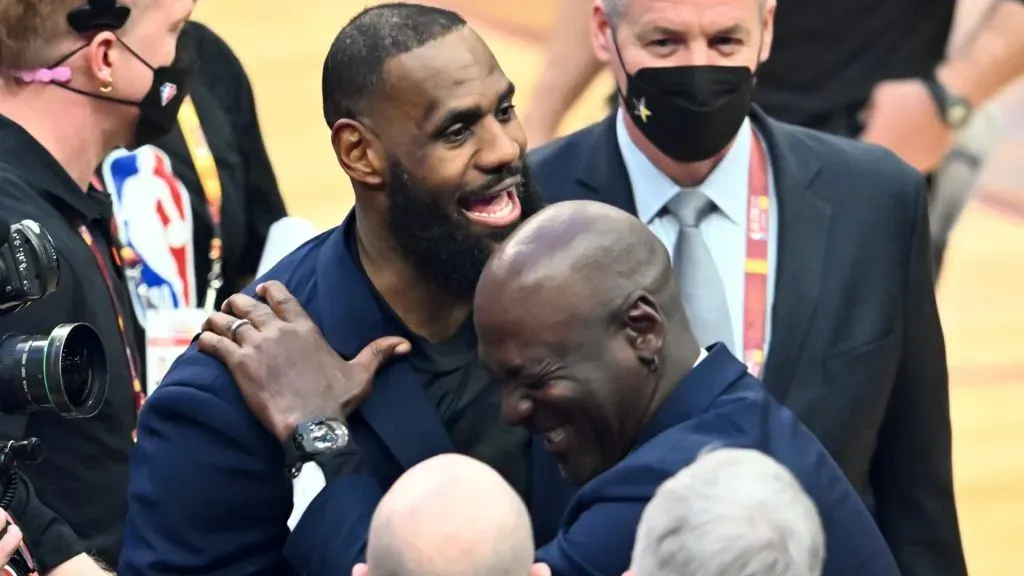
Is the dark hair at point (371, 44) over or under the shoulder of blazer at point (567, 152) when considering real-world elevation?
over

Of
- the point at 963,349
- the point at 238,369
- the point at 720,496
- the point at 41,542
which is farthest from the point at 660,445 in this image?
the point at 963,349

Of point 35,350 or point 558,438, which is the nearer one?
point 558,438

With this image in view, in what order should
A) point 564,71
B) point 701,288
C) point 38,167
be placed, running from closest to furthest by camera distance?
1. point 701,288
2. point 38,167
3. point 564,71

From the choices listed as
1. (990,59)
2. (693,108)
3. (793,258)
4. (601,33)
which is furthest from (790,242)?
(990,59)

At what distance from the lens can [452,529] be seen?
2.02 metres

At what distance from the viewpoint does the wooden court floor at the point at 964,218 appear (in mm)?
5582

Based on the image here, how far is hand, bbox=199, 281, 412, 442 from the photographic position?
255 centimetres

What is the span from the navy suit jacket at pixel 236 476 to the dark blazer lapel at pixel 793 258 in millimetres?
720

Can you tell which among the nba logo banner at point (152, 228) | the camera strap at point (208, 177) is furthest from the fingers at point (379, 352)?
the camera strap at point (208, 177)

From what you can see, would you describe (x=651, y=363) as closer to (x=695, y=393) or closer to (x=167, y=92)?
(x=695, y=393)

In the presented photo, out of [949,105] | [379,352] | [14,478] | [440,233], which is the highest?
[440,233]

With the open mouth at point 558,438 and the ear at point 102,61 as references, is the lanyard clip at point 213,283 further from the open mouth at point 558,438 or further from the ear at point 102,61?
the open mouth at point 558,438

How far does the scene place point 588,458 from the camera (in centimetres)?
248

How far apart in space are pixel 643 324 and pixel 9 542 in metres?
0.87
